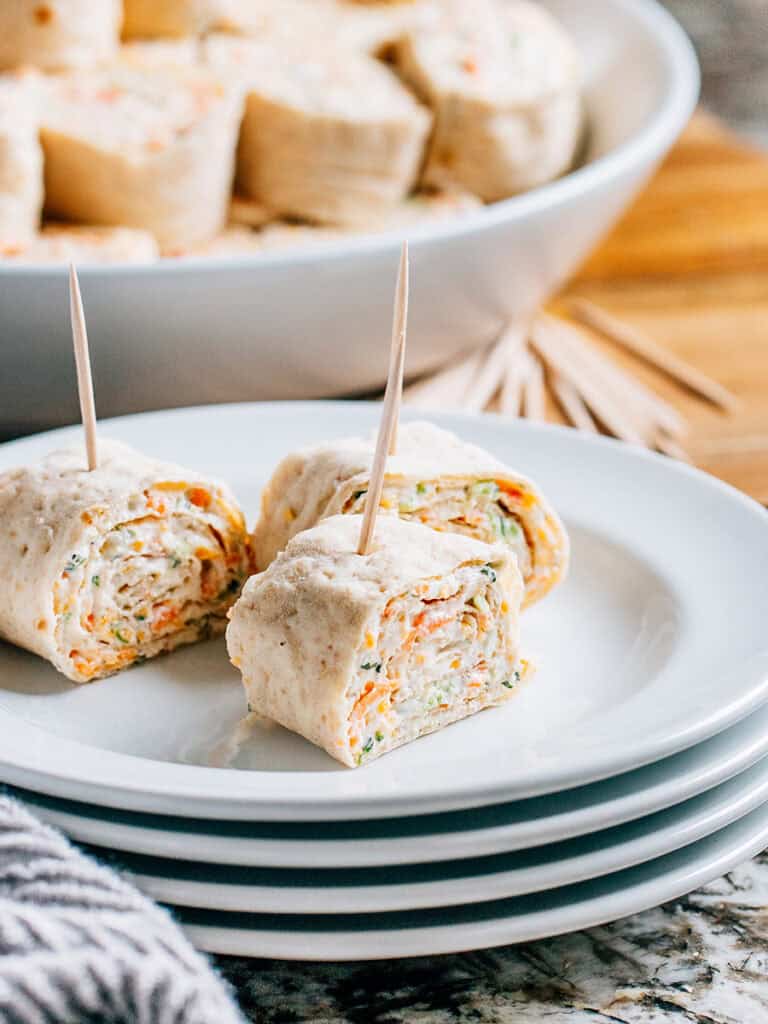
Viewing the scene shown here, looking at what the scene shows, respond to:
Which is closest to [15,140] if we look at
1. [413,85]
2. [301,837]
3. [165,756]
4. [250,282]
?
[250,282]

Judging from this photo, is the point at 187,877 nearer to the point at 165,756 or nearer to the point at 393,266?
the point at 165,756

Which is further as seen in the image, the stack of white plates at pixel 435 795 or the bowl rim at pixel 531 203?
the bowl rim at pixel 531 203

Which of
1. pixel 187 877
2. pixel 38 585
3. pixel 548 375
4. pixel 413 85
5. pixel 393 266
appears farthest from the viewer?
pixel 413 85

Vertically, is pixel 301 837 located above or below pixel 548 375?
above

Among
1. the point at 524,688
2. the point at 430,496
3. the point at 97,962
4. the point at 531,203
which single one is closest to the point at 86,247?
the point at 531,203

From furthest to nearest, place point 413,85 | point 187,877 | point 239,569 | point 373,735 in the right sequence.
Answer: point 413,85 → point 239,569 → point 373,735 → point 187,877

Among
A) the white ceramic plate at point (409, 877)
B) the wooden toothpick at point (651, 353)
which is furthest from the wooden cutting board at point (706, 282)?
the white ceramic plate at point (409, 877)

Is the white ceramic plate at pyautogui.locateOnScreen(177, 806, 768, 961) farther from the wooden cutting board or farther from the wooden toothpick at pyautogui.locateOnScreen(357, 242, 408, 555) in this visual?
the wooden cutting board

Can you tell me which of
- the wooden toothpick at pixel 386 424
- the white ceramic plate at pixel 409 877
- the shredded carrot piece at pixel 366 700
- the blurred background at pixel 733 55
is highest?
the wooden toothpick at pixel 386 424

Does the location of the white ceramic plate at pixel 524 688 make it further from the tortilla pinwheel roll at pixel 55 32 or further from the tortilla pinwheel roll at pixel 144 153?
the tortilla pinwheel roll at pixel 55 32
